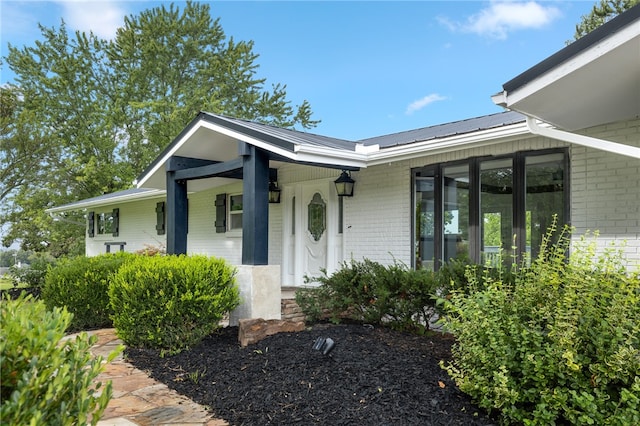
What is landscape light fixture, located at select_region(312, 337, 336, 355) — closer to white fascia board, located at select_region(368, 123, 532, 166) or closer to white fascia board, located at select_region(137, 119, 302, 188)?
white fascia board, located at select_region(137, 119, 302, 188)

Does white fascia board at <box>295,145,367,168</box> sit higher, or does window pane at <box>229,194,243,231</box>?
white fascia board at <box>295,145,367,168</box>

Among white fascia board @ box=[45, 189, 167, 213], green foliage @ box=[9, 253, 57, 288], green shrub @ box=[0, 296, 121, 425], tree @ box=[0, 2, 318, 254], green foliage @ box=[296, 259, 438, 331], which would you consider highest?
tree @ box=[0, 2, 318, 254]

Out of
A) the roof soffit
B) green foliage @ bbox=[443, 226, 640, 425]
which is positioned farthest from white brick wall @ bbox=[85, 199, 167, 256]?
green foliage @ bbox=[443, 226, 640, 425]

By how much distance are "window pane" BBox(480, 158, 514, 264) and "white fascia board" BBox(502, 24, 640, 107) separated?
1961 mm

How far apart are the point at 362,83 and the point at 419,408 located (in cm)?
1305

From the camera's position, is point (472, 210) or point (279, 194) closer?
point (472, 210)

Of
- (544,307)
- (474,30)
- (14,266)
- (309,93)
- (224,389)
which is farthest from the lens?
(309,93)

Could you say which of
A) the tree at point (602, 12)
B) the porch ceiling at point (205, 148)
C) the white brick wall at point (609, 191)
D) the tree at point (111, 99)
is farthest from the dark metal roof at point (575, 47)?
the tree at point (111, 99)

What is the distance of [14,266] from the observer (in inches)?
490

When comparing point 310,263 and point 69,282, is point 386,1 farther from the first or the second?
point 69,282

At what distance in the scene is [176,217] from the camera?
Answer: 7789mm

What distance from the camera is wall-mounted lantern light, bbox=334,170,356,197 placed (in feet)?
25.3

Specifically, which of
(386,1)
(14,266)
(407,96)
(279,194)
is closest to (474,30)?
(407,96)

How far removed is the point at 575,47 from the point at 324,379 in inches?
127
